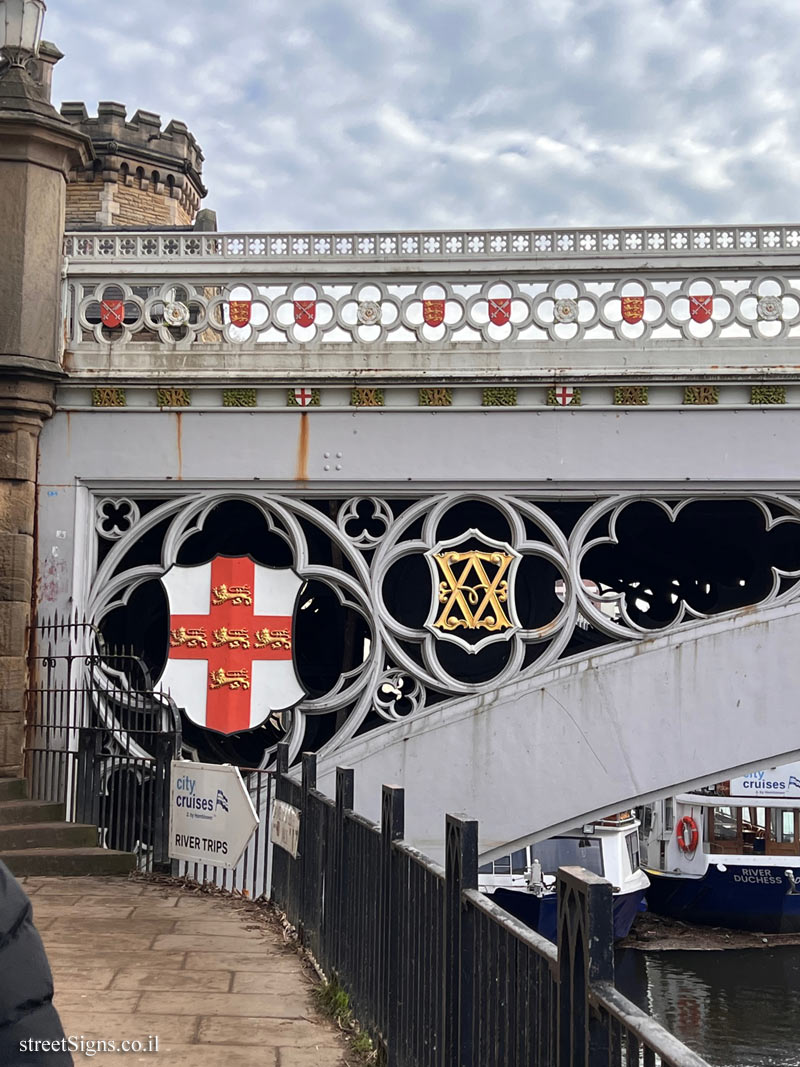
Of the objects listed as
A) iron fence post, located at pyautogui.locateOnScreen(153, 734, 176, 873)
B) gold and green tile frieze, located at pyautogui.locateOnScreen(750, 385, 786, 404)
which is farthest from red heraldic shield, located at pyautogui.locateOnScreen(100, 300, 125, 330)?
gold and green tile frieze, located at pyautogui.locateOnScreen(750, 385, 786, 404)

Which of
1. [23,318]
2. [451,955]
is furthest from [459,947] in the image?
[23,318]

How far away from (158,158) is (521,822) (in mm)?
18742

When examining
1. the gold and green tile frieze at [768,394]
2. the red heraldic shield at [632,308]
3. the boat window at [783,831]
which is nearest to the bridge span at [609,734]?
the gold and green tile frieze at [768,394]

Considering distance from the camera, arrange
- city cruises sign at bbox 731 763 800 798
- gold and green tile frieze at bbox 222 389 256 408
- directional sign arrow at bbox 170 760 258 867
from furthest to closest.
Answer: city cruises sign at bbox 731 763 800 798 → gold and green tile frieze at bbox 222 389 256 408 → directional sign arrow at bbox 170 760 258 867

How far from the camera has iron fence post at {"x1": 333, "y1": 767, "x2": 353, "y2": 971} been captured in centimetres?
574

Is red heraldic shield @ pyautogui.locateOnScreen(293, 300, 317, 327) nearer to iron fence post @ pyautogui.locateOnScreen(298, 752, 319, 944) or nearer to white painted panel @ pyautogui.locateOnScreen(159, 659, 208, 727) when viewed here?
white painted panel @ pyautogui.locateOnScreen(159, 659, 208, 727)

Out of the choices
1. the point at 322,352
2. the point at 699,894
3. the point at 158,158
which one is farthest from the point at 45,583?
the point at 699,894

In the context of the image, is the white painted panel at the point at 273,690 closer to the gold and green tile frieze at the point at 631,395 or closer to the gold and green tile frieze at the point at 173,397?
the gold and green tile frieze at the point at 173,397

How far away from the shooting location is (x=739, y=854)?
1423 inches

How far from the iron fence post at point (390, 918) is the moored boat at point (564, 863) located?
946 inches

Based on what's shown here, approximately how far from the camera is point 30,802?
9562 mm

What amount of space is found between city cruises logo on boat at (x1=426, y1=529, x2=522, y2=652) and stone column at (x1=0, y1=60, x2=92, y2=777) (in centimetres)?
345

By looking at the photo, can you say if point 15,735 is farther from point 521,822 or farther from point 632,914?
point 632,914

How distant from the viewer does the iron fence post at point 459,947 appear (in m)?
3.78
